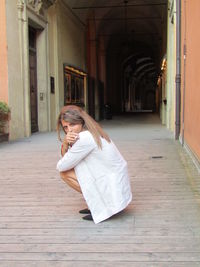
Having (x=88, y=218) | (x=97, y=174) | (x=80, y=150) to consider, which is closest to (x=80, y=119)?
(x=80, y=150)

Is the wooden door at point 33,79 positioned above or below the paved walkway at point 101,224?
above

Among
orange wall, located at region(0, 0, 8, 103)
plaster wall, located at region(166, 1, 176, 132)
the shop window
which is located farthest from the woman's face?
the shop window

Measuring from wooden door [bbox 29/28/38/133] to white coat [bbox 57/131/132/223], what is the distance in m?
10.0

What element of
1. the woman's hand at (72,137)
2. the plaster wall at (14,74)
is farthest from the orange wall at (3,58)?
the woman's hand at (72,137)

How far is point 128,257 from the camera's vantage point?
3.04 metres

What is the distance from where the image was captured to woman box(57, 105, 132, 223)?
3771 mm

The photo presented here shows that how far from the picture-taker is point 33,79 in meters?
14.0

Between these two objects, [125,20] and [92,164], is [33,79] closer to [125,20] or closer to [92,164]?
[92,164]

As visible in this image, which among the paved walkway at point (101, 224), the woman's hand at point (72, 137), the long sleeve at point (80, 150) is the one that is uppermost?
the woman's hand at point (72, 137)

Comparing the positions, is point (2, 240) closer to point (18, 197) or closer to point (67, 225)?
point (67, 225)

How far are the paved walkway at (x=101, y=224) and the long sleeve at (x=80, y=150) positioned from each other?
635 millimetres

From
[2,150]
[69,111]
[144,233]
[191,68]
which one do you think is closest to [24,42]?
[2,150]

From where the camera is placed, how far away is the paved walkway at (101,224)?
306 centimetres

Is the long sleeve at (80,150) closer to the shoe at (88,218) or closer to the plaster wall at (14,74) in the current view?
the shoe at (88,218)
